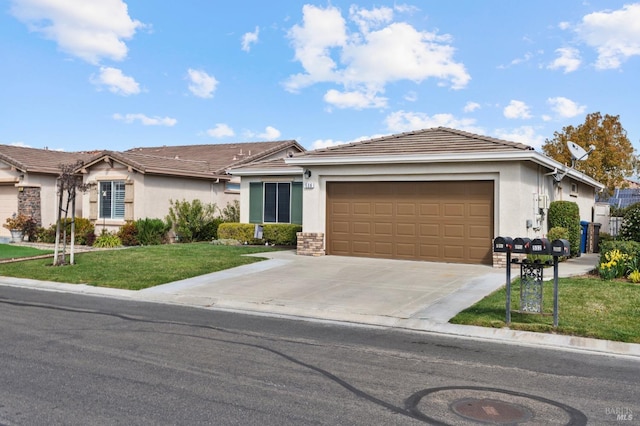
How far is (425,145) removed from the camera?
17.6m

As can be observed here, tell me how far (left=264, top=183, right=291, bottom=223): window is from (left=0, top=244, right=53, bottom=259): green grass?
832 cm

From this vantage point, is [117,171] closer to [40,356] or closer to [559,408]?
[40,356]

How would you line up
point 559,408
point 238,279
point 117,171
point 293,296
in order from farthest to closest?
point 117,171 < point 238,279 < point 293,296 < point 559,408

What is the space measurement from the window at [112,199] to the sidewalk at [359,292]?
9.90 meters

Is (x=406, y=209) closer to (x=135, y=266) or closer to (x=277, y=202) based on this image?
(x=277, y=202)

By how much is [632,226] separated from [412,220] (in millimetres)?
5985

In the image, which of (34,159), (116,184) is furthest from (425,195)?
(34,159)

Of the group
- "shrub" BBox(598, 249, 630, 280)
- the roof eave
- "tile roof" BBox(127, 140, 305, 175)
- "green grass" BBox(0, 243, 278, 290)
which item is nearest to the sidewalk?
"green grass" BBox(0, 243, 278, 290)

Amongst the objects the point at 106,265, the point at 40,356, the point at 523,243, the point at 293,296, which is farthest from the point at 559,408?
the point at 106,265

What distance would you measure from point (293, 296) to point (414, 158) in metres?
6.95

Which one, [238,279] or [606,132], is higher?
[606,132]

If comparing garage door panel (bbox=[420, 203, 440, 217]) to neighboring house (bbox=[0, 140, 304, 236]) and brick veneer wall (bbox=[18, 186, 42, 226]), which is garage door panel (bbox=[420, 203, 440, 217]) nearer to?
neighboring house (bbox=[0, 140, 304, 236])

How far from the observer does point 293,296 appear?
1205 cm

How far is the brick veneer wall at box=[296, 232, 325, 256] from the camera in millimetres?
18953
